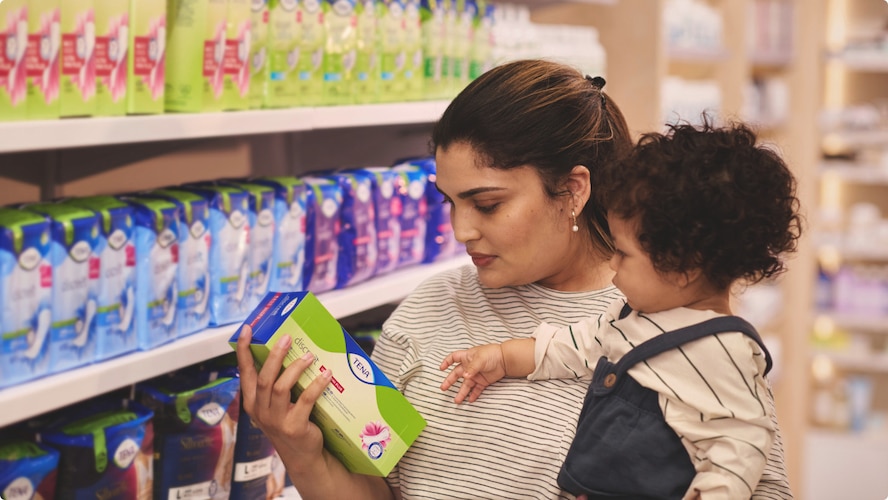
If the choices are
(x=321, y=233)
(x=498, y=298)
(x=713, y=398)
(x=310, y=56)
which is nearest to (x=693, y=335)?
(x=713, y=398)

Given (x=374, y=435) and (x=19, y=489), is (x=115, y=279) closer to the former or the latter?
(x=19, y=489)

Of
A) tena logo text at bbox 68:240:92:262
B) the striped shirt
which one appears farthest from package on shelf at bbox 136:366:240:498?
the striped shirt

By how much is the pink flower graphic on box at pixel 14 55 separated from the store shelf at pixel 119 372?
1.46ft

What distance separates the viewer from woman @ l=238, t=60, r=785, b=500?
1608mm

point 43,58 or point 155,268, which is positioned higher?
point 43,58

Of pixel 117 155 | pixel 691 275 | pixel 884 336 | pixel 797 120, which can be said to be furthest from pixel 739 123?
pixel 884 336

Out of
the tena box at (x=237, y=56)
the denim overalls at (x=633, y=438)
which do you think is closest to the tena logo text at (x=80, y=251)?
the tena box at (x=237, y=56)

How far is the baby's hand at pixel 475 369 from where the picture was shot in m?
1.64

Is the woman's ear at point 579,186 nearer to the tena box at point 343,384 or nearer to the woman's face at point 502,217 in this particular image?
the woman's face at point 502,217

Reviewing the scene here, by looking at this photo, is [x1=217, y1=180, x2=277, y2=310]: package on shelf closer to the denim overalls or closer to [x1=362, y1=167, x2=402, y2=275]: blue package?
[x1=362, y1=167, x2=402, y2=275]: blue package

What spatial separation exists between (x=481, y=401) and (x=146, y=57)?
0.85 m

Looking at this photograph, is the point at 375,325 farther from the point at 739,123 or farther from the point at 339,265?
the point at 739,123

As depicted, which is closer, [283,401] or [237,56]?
[283,401]

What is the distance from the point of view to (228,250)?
1982 millimetres
